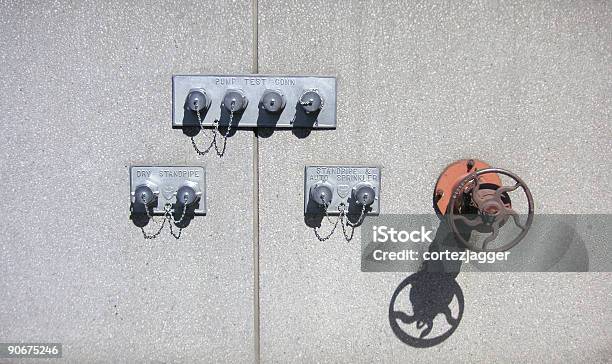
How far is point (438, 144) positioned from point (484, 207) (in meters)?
0.30

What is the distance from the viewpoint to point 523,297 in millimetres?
1847

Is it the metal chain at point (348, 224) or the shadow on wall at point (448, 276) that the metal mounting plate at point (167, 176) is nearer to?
the metal chain at point (348, 224)

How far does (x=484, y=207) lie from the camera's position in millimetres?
1568

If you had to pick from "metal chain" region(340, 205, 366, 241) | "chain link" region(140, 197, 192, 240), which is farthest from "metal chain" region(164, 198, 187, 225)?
"metal chain" region(340, 205, 366, 241)

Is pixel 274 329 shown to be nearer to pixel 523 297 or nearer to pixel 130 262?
pixel 130 262

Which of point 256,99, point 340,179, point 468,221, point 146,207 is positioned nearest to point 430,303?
point 468,221

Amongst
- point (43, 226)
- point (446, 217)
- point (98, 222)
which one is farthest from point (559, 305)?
point (43, 226)

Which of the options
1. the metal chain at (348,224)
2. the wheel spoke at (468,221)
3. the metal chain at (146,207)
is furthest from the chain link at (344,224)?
the metal chain at (146,207)

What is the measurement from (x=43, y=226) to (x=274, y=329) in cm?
87

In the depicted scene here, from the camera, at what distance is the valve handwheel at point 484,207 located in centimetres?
158

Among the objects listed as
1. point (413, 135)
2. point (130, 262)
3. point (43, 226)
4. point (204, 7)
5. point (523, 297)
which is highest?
point (204, 7)

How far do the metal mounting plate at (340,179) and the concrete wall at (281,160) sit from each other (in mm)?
33

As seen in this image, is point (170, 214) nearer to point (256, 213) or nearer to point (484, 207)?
point (256, 213)

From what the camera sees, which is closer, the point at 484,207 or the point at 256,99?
the point at 484,207
